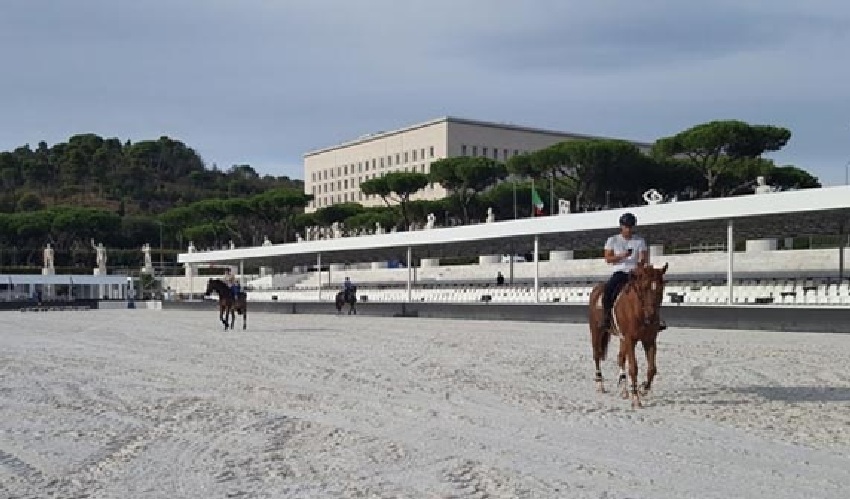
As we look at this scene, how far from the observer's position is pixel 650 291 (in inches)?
391

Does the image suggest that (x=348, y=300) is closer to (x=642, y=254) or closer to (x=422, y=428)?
(x=642, y=254)

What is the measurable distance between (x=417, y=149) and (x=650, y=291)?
11749cm

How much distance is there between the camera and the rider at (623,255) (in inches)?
420

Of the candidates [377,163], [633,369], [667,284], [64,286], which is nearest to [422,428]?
[633,369]

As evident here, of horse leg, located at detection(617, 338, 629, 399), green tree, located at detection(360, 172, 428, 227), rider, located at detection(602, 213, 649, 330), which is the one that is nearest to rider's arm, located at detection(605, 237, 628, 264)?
rider, located at detection(602, 213, 649, 330)

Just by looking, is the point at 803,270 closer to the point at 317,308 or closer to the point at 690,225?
the point at 690,225

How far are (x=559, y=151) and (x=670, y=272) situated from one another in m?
30.0

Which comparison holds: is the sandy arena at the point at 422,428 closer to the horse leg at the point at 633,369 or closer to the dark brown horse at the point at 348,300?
the horse leg at the point at 633,369

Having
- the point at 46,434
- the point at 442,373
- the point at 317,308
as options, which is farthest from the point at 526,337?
the point at 317,308

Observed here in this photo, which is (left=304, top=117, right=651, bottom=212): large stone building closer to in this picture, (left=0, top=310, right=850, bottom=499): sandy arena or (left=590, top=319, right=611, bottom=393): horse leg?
(left=0, top=310, right=850, bottom=499): sandy arena

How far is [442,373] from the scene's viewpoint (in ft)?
46.8

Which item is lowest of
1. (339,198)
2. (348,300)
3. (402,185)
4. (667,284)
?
(348,300)

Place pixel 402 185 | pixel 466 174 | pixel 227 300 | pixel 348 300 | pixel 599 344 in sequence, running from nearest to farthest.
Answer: pixel 599 344 → pixel 227 300 → pixel 348 300 → pixel 466 174 → pixel 402 185

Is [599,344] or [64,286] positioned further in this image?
[64,286]
